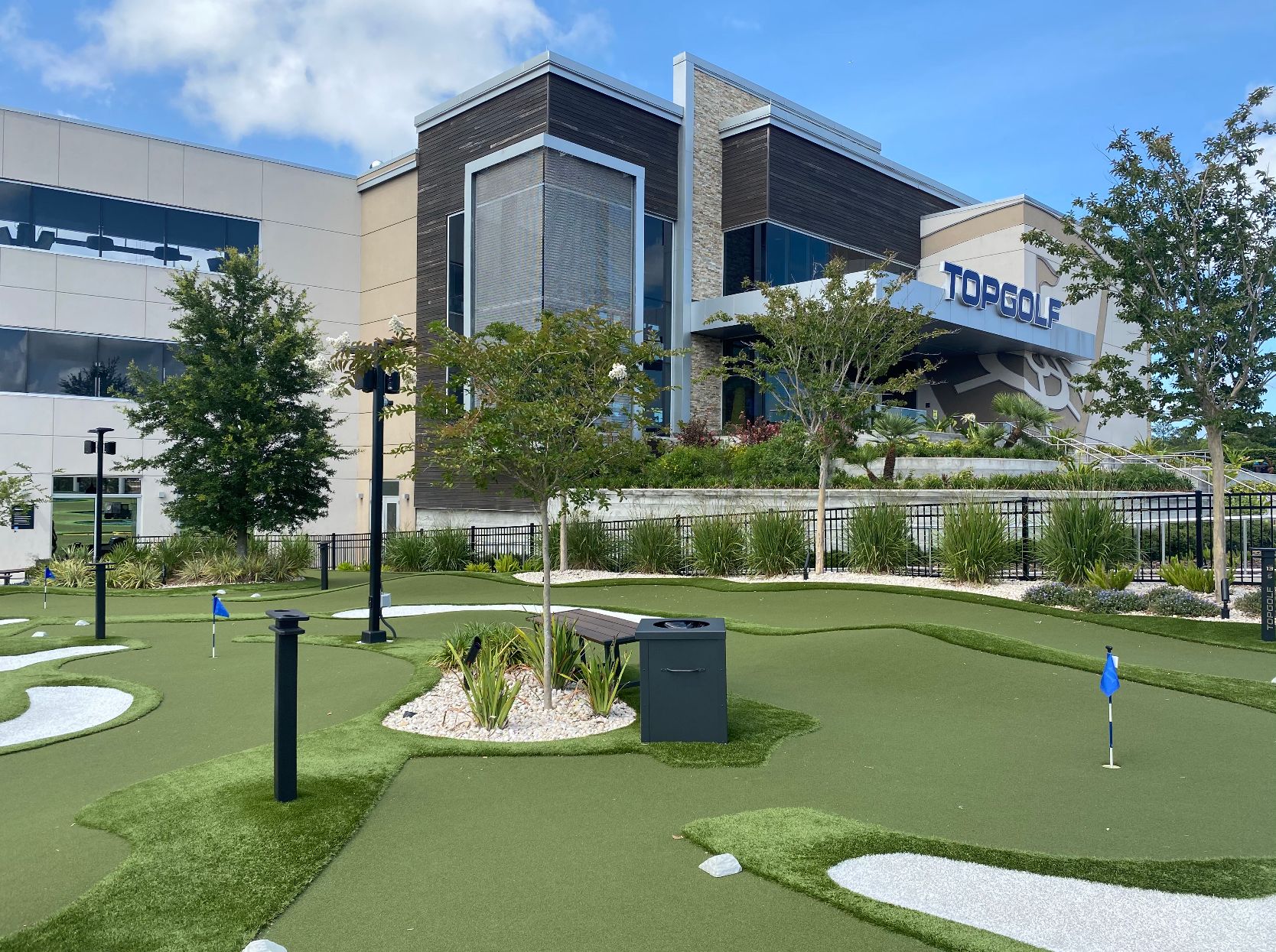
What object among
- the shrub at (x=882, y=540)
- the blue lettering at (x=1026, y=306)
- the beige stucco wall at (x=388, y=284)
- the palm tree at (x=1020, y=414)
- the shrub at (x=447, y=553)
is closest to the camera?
the shrub at (x=882, y=540)

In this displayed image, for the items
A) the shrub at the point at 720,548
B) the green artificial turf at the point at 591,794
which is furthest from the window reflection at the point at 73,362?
the green artificial turf at the point at 591,794

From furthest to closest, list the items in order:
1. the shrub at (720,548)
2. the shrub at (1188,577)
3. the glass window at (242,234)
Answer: the glass window at (242,234) < the shrub at (720,548) < the shrub at (1188,577)

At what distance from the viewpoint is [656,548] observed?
19.3 meters

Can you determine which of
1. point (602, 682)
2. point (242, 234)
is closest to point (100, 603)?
point (602, 682)

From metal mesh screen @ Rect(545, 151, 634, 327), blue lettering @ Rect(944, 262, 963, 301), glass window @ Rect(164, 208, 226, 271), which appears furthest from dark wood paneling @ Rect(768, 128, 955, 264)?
glass window @ Rect(164, 208, 226, 271)

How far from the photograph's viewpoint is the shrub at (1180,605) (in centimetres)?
1198

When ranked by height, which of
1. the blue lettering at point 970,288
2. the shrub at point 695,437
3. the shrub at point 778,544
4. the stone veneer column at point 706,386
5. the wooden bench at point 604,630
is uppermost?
the blue lettering at point 970,288

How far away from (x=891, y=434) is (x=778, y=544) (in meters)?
8.25

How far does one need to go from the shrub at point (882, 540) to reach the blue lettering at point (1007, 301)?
59.1 feet

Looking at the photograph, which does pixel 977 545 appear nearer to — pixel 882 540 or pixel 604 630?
pixel 882 540

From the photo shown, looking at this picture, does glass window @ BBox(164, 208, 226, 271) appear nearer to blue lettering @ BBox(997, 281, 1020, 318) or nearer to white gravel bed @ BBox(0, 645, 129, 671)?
white gravel bed @ BBox(0, 645, 129, 671)

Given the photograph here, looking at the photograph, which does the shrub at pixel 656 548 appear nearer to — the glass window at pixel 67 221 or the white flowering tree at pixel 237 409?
the white flowering tree at pixel 237 409

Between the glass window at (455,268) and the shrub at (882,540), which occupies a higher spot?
the glass window at (455,268)

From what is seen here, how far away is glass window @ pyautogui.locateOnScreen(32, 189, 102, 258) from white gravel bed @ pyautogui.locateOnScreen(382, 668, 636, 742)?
2925 cm
